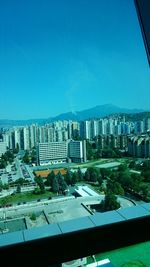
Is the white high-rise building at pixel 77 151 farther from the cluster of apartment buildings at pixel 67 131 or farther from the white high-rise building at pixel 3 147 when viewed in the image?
the white high-rise building at pixel 3 147

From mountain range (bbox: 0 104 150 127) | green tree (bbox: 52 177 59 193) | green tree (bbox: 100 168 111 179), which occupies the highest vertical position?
mountain range (bbox: 0 104 150 127)

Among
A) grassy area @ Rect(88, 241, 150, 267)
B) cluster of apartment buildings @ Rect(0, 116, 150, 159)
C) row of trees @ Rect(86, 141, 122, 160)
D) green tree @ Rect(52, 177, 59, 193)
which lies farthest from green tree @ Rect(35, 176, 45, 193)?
grassy area @ Rect(88, 241, 150, 267)

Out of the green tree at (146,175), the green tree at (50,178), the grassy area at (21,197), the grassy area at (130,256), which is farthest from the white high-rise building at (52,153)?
the grassy area at (130,256)

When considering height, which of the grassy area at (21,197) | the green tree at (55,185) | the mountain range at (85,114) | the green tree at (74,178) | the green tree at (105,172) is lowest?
the grassy area at (21,197)

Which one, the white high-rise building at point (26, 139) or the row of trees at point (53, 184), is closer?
the row of trees at point (53, 184)

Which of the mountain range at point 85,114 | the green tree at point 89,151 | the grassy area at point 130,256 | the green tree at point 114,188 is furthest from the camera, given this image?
the green tree at point 89,151

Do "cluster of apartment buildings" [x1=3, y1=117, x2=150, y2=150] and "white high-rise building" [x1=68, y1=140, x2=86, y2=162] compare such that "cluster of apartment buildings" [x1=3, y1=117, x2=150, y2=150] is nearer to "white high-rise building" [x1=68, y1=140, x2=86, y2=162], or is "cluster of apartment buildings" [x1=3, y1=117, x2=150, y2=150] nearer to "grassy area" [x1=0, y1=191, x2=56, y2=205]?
"white high-rise building" [x1=68, y1=140, x2=86, y2=162]

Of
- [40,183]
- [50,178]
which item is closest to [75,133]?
[50,178]
